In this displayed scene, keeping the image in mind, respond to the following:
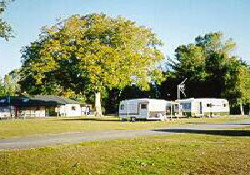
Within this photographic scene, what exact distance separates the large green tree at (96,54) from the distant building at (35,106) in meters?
13.3

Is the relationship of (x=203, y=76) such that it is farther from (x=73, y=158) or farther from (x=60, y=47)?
(x=73, y=158)

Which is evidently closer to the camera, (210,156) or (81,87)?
(210,156)

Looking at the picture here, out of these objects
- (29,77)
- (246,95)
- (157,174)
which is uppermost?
(29,77)

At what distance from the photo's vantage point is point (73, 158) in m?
10.7

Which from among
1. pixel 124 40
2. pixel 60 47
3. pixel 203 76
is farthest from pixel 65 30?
pixel 203 76

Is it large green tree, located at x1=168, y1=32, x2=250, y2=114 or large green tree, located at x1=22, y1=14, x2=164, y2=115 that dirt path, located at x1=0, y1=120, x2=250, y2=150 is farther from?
large green tree, located at x1=168, y1=32, x2=250, y2=114

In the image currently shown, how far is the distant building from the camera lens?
64.7 m

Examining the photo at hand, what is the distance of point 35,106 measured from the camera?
66.8 meters

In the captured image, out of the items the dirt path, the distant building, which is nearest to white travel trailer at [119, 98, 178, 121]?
the dirt path

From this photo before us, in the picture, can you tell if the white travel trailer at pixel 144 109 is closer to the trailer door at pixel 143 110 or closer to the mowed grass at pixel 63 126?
the trailer door at pixel 143 110

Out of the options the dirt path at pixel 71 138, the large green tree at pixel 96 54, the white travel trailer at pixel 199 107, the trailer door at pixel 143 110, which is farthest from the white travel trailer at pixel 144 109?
the dirt path at pixel 71 138

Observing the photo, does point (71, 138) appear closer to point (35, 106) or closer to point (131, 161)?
point (131, 161)

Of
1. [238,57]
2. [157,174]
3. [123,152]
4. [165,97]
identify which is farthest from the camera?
[165,97]

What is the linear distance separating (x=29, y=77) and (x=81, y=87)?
14.7 meters
